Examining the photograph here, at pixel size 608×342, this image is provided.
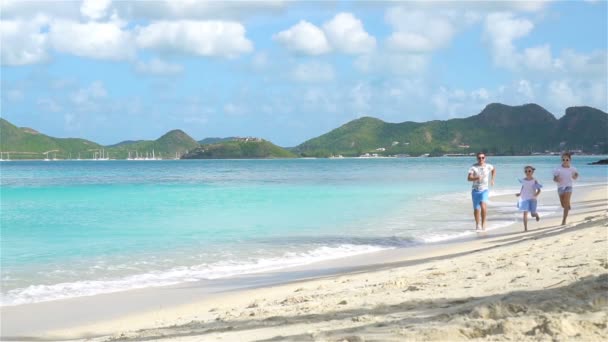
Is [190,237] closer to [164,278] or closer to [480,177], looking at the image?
[164,278]

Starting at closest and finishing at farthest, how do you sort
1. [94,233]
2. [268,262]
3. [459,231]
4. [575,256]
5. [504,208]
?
[575,256] < [268,262] < [459,231] < [94,233] < [504,208]

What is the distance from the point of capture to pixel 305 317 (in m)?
5.90

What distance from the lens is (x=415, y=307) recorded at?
581cm

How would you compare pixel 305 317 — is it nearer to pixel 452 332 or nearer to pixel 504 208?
pixel 452 332

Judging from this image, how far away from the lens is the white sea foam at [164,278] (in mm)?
9281

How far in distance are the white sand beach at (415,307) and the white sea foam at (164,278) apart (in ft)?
2.65

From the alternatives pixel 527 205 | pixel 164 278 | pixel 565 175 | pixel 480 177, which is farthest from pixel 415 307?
pixel 527 205

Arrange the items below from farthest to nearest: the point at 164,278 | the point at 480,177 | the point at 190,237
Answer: the point at 190,237 → the point at 480,177 → the point at 164,278

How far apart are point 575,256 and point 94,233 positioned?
1301 cm

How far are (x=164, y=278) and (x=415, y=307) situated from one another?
575 centimetres

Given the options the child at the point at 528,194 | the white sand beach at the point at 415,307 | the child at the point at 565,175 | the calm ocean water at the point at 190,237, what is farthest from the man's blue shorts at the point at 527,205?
the white sand beach at the point at 415,307

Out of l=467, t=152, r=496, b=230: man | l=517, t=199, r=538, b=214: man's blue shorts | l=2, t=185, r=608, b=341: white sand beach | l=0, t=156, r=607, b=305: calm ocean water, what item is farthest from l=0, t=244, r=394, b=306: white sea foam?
l=517, t=199, r=538, b=214: man's blue shorts

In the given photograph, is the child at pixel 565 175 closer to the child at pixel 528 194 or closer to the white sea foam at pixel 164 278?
the child at pixel 528 194

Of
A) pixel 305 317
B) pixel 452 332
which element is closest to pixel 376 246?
pixel 305 317
